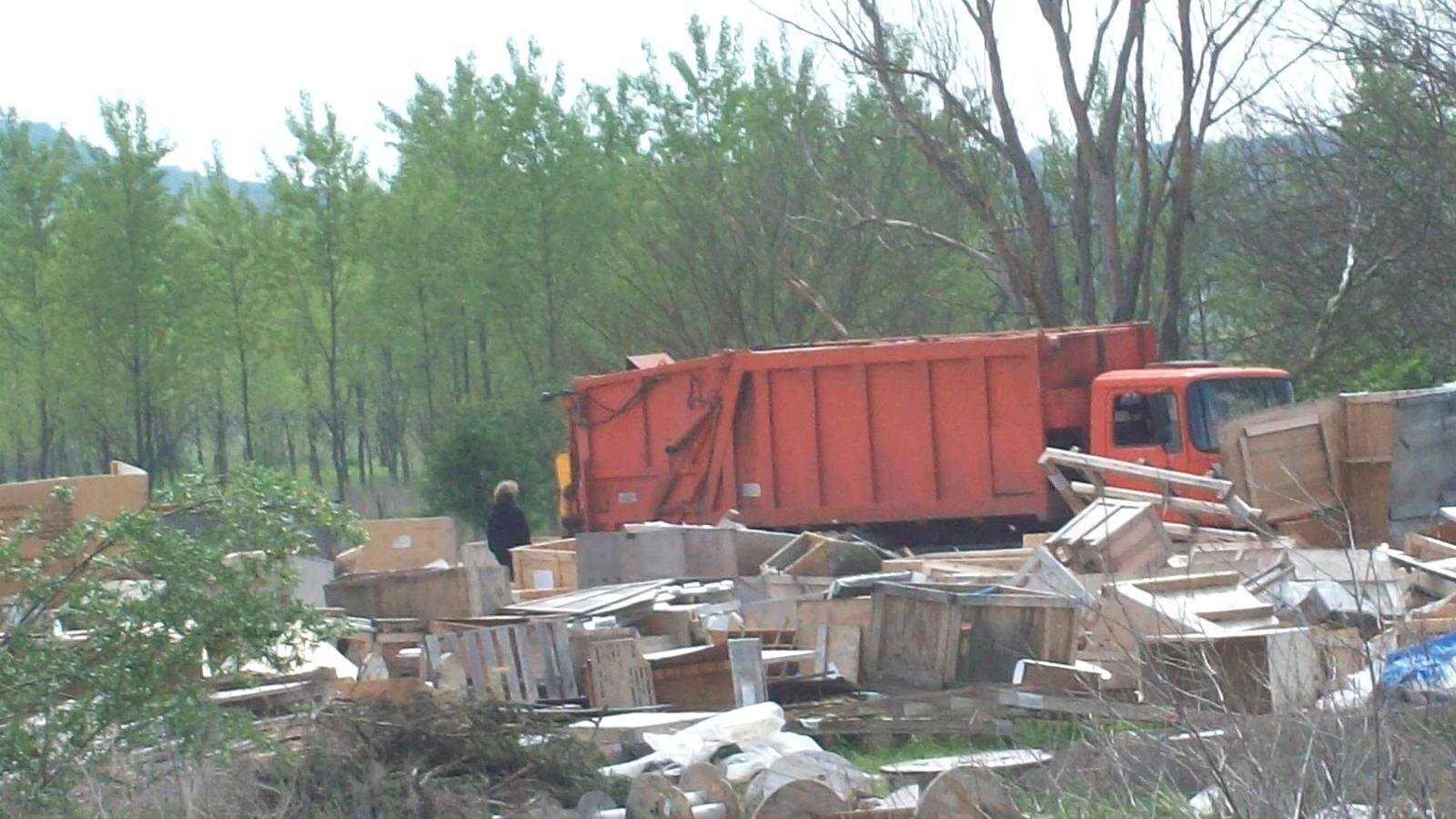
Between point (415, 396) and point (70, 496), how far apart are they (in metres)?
39.1

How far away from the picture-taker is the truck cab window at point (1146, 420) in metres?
16.8

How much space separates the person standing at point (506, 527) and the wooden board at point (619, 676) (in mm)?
8448

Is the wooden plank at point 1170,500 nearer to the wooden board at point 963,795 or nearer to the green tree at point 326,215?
the wooden board at point 963,795

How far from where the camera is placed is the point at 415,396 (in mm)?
46781

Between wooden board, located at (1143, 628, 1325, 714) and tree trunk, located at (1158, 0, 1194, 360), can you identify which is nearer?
wooden board, located at (1143, 628, 1325, 714)

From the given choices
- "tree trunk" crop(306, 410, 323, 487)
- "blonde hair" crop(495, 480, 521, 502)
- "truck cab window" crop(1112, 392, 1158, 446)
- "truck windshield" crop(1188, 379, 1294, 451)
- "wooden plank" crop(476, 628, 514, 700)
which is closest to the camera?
"wooden plank" crop(476, 628, 514, 700)

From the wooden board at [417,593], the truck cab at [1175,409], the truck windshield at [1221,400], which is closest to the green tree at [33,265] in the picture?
the truck cab at [1175,409]

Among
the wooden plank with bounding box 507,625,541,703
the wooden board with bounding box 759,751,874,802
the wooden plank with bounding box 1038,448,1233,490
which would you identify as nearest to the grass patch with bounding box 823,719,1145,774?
the wooden board with bounding box 759,751,874,802

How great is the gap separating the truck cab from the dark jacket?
20.0 ft

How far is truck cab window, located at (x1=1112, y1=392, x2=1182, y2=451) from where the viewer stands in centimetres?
1681

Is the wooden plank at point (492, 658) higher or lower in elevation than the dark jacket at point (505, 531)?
lower

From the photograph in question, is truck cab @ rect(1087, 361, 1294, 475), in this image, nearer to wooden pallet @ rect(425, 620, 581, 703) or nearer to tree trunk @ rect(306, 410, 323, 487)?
wooden pallet @ rect(425, 620, 581, 703)

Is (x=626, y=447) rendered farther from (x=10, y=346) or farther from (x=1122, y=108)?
(x=10, y=346)


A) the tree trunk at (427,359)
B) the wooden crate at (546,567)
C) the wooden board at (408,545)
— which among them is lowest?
the wooden crate at (546,567)
